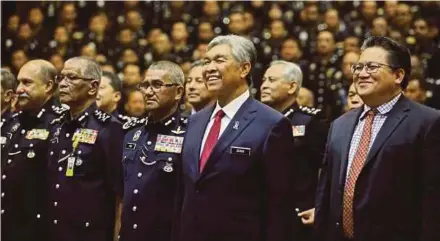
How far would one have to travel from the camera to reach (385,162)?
343 cm

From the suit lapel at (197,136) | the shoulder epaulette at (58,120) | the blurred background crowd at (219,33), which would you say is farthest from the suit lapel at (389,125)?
the blurred background crowd at (219,33)

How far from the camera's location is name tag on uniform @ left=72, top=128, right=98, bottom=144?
15.1 feet

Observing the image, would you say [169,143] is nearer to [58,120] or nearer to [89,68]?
[89,68]

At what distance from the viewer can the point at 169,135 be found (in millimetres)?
4398

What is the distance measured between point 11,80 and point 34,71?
0.62m

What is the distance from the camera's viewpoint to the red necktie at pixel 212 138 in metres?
3.66

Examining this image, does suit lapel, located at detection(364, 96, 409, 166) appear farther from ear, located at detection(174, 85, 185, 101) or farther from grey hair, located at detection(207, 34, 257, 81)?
ear, located at detection(174, 85, 185, 101)

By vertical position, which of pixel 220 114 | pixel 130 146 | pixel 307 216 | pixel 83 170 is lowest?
pixel 307 216

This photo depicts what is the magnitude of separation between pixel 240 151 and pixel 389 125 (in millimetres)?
666

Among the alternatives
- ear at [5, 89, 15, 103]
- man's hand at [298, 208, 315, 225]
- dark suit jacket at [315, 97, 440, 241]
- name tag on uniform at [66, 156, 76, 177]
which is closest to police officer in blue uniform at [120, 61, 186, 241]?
name tag on uniform at [66, 156, 76, 177]

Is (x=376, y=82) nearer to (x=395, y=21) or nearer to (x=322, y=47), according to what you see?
(x=322, y=47)

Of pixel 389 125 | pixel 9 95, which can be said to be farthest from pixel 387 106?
pixel 9 95

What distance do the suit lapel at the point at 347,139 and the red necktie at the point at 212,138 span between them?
0.58 meters

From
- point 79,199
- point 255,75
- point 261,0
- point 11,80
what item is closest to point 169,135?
point 79,199
